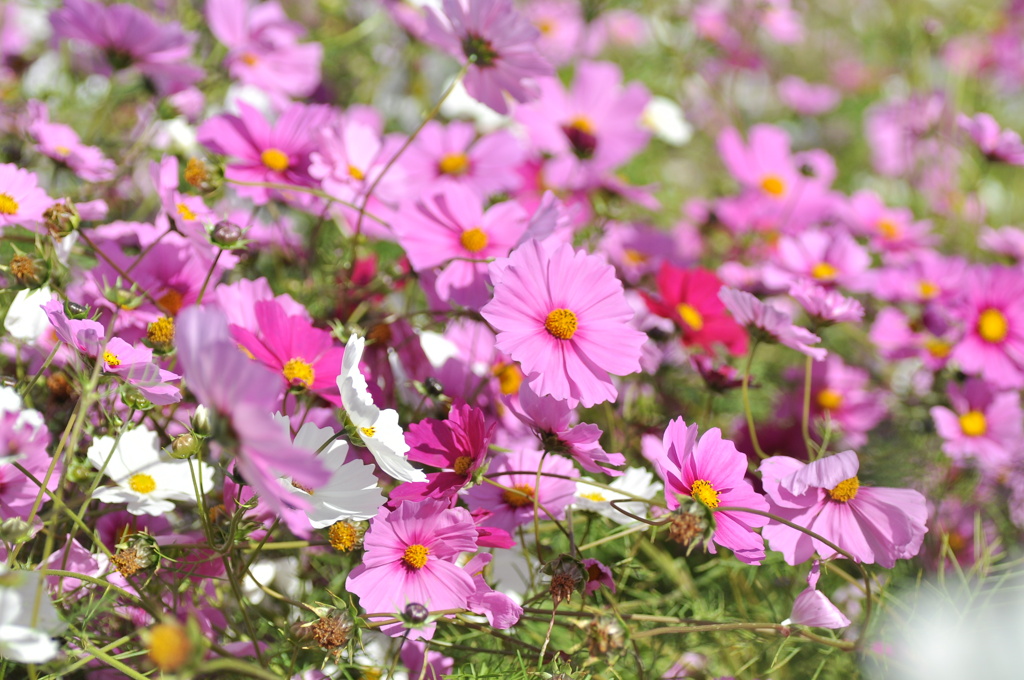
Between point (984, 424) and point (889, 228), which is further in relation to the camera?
point (889, 228)

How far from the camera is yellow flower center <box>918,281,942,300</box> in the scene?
0.93m

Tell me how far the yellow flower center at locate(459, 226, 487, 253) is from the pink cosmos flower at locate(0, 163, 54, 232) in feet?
1.08

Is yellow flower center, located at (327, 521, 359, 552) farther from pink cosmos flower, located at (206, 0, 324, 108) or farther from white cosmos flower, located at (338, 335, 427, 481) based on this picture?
pink cosmos flower, located at (206, 0, 324, 108)

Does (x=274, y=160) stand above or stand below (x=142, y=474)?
above

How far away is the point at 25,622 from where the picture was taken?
1.40ft

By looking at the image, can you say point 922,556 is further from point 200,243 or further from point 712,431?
point 200,243

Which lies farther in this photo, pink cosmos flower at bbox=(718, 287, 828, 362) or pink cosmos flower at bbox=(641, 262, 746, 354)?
pink cosmos flower at bbox=(641, 262, 746, 354)

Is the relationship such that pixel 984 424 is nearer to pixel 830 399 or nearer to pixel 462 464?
pixel 830 399

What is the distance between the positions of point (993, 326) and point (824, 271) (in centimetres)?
19

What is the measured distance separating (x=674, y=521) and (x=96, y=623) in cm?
43

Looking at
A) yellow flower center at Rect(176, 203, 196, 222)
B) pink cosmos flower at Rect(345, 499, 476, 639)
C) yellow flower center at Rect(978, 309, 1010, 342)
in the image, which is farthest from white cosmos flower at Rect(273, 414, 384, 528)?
yellow flower center at Rect(978, 309, 1010, 342)

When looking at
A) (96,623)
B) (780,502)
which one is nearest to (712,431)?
(780,502)

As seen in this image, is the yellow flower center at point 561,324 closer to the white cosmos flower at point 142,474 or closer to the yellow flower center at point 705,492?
the yellow flower center at point 705,492

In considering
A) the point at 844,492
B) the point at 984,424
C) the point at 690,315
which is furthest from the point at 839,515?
the point at 984,424
